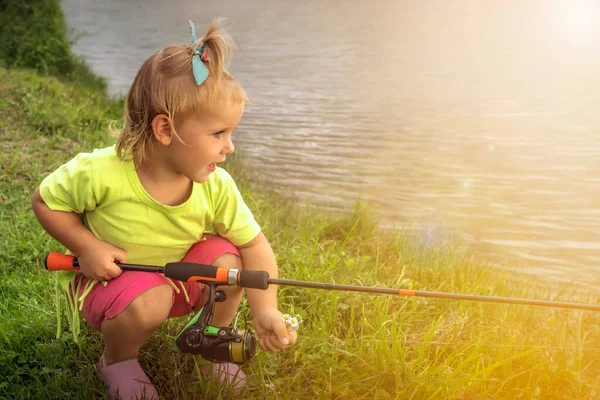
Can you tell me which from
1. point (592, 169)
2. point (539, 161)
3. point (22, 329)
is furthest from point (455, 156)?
point (22, 329)

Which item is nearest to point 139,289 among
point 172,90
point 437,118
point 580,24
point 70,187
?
point 70,187

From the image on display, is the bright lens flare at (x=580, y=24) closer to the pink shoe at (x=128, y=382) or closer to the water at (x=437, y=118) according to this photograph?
the water at (x=437, y=118)

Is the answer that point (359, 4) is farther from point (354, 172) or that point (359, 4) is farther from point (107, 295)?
point (107, 295)

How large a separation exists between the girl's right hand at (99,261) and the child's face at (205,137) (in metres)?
0.38

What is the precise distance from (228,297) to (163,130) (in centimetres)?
64

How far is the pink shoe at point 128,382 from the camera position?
2.36 meters

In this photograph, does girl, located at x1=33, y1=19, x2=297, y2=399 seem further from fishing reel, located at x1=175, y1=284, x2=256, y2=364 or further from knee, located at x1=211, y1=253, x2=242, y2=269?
fishing reel, located at x1=175, y1=284, x2=256, y2=364

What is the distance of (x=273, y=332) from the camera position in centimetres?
231

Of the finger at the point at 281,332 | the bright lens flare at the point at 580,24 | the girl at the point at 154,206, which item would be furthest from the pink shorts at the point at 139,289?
the bright lens flare at the point at 580,24

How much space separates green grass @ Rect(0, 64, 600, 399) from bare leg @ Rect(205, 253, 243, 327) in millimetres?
184

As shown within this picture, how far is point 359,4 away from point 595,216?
16699 millimetres

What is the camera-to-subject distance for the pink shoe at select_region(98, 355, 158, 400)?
2.36 m

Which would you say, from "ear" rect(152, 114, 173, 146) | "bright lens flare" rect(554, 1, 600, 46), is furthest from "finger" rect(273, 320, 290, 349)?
"bright lens flare" rect(554, 1, 600, 46)

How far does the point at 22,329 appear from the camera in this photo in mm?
2758
